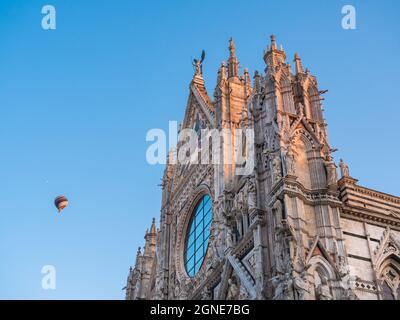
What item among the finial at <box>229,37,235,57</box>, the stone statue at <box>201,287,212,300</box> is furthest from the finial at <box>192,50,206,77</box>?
the stone statue at <box>201,287,212,300</box>

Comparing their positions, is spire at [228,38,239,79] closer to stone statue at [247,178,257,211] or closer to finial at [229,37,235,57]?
finial at [229,37,235,57]

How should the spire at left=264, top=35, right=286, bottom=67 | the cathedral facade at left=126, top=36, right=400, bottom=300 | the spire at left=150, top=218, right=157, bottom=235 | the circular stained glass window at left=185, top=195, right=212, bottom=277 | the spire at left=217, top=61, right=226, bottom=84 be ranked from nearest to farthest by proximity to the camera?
1. the cathedral facade at left=126, top=36, right=400, bottom=300
2. the spire at left=264, top=35, right=286, bottom=67
3. the circular stained glass window at left=185, top=195, right=212, bottom=277
4. the spire at left=217, top=61, right=226, bottom=84
5. the spire at left=150, top=218, right=157, bottom=235

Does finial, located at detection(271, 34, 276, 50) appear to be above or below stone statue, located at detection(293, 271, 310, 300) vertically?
above

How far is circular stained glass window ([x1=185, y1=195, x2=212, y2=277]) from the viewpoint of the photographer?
27953 millimetres

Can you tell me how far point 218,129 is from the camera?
96.8 ft

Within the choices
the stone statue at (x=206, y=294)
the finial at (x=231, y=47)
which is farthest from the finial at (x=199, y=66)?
the stone statue at (x=206, y=294)

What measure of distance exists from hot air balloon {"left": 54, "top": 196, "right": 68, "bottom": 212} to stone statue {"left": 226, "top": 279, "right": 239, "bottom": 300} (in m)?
9.03

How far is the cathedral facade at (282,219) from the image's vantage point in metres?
19.2

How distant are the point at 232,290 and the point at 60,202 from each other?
32.2 feet

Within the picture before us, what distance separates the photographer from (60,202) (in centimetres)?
2831

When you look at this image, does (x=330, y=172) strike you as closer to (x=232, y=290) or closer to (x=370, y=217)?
(x=370, y=217)

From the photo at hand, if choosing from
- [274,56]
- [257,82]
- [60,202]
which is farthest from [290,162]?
[60,202]
